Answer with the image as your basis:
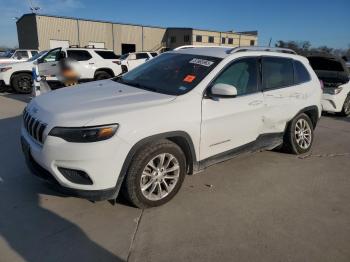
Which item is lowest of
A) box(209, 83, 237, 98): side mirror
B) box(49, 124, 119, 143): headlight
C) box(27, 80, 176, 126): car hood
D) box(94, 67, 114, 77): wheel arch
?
box(94, 67, 114, 77): wheel arch

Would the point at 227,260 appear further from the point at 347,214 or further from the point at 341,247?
the point at 347,214

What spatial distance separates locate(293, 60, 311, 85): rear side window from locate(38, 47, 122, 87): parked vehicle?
8786 millimetres

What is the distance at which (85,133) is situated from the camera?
3.07 m

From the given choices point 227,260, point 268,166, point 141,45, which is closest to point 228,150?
point 268,166

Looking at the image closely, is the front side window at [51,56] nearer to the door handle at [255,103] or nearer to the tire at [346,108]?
→ the tire at [346,108]

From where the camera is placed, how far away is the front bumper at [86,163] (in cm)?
306

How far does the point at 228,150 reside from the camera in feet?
13.7

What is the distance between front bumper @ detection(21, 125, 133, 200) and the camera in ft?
10.0

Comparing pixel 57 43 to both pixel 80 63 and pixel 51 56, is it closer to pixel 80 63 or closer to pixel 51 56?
pixel 51 56

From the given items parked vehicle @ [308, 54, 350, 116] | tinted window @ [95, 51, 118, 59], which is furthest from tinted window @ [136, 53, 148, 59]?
parked vehicle @ [308, 54, 350, 116]

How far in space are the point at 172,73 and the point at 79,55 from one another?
945 cm

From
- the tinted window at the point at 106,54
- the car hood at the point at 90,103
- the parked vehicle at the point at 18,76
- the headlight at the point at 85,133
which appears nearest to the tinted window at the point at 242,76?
the car hood at the point at 90,103

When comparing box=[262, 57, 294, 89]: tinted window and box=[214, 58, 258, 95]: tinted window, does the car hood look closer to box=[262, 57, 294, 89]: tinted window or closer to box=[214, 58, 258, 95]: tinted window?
box=[214, 58, 258, 95]: tinted window

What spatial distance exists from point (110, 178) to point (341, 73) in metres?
8.39
